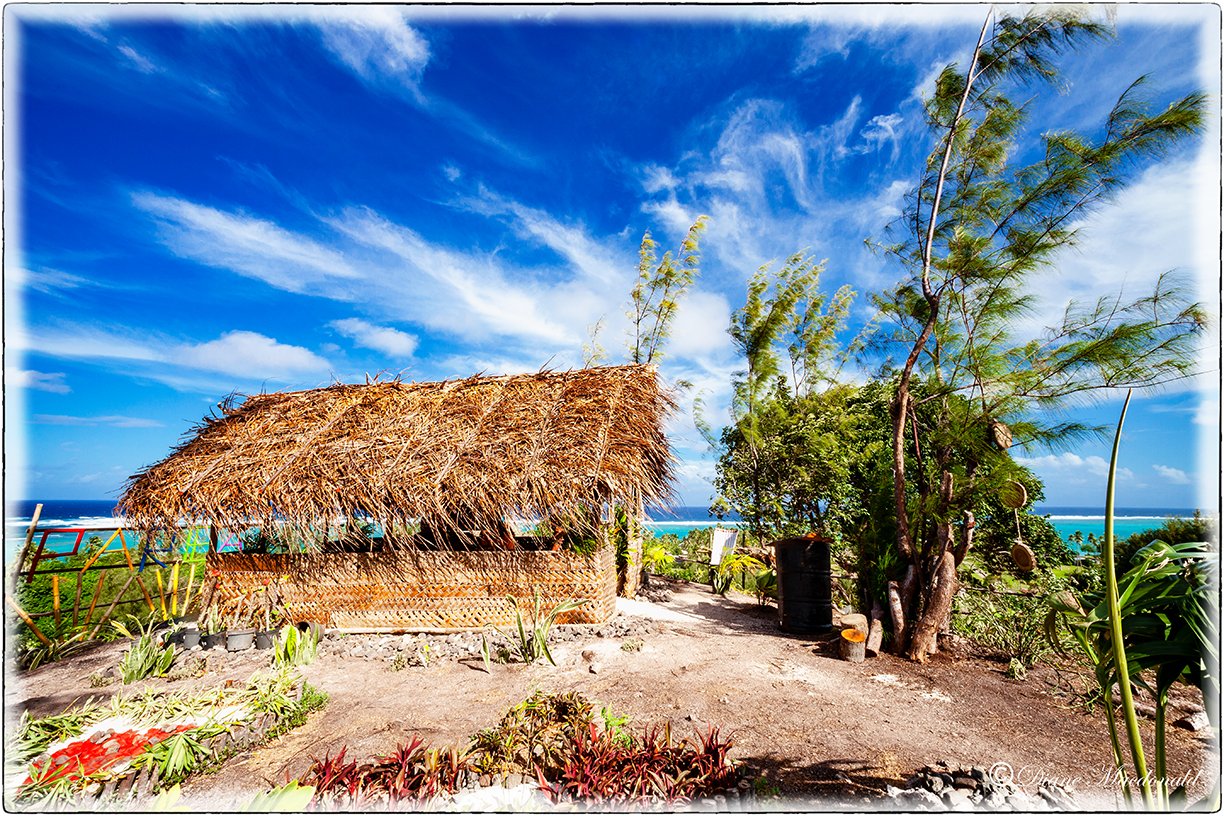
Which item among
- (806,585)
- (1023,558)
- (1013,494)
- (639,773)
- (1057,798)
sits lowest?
(806,585)

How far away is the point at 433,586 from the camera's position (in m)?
7.30

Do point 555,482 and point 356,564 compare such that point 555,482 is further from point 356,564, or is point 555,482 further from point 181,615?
point 181,615

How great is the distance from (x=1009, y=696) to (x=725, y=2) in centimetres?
592

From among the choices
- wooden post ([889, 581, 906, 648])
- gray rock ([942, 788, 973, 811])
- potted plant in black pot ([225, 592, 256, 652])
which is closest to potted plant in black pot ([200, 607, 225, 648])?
potted plant in black pot ([225, 592, 256, 652])

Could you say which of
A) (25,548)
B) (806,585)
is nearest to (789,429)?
(806,585)

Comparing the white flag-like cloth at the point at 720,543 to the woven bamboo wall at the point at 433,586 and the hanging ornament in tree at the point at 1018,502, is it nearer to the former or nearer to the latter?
the woven bamboo wall at the point at 433,586

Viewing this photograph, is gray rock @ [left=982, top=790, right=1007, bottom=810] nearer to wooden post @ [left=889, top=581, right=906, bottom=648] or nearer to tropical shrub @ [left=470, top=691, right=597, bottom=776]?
tropical shrub @ [left=470, top=691, right=597, bottom=776]

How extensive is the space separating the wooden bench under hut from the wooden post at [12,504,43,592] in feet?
3.61

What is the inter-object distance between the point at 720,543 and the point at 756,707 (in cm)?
683

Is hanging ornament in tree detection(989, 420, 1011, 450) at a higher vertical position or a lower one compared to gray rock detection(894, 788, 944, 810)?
higher

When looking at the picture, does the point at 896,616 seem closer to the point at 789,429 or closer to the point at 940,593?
the point at 940,593

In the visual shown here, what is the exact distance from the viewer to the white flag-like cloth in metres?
10.8

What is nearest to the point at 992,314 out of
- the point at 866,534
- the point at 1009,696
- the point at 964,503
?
the point at 964,503

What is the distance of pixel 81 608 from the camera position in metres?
8.05
